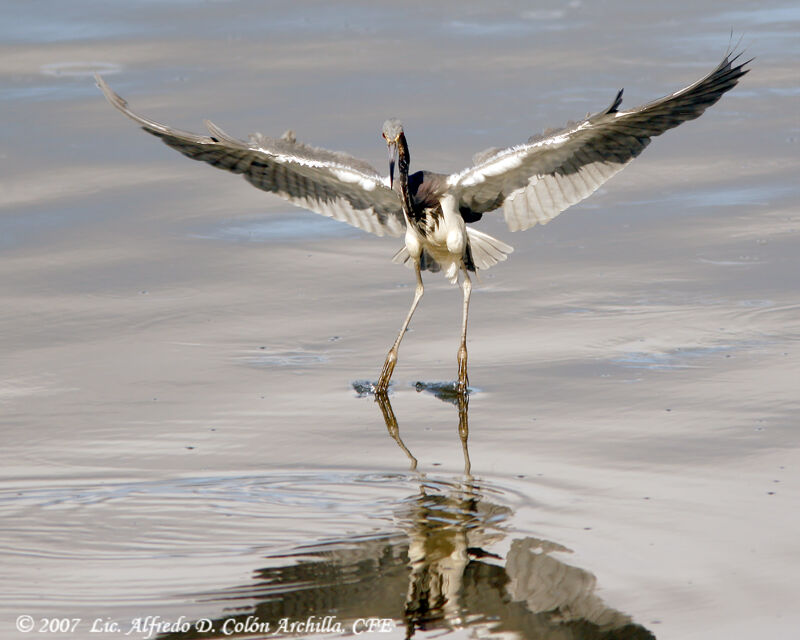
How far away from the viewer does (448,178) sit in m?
8.04

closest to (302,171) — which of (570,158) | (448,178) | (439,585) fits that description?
(448,178)

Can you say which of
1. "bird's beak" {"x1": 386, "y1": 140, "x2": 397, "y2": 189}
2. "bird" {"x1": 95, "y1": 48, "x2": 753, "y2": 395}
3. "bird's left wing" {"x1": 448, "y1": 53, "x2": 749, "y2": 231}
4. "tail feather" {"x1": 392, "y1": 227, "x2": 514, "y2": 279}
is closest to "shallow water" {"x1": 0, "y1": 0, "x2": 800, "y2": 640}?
"tail feather" {"x1": 392, "y1": 227, "x2": 514, "y2": 279}

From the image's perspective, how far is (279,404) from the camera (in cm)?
711

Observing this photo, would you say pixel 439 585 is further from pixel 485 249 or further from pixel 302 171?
pixel 302 171

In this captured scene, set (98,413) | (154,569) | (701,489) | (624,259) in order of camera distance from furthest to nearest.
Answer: (624,259) → (98,413) → (701,489) → (154,569)

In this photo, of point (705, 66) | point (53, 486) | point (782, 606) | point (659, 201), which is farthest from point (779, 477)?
point (705, 66)

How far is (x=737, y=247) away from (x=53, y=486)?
4.99 m

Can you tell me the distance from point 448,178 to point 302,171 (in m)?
0.89

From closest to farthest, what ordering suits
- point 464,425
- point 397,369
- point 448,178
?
point 464,425, point 397,369, point 448,178

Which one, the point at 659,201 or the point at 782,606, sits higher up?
the point at 659,201

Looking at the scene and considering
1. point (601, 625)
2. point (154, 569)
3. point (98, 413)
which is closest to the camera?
point (601, 625)

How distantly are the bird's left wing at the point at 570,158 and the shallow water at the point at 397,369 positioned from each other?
65 centimetres

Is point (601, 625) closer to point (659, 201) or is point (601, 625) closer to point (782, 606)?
point (782, 606)

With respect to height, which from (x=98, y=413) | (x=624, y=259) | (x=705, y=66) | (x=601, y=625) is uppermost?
(x=705, y=66)
